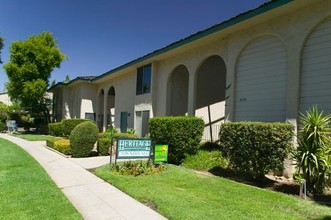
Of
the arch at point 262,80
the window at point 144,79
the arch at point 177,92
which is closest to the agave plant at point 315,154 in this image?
the arch at point 262,80

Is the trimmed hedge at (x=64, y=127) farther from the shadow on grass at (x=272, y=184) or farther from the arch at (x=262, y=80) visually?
the shadow on grass at (x=272, y=184)

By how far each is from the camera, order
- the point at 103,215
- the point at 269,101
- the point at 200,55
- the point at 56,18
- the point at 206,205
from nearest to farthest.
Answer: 1. the point at 103,215
2. the point at 206,205
3. the point at 269,101
4. the point at 200,55
5. the point at 56,18

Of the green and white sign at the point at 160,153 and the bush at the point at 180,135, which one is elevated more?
the bush at the point at 180,135

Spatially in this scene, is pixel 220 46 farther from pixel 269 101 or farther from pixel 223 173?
pixel 223 173

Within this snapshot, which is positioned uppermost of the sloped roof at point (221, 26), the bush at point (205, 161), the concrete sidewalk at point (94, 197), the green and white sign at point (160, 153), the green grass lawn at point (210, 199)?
the sloped roof at point (221, 26)

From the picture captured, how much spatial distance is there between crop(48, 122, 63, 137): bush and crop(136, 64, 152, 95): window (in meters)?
10.4

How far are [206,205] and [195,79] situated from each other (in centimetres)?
934

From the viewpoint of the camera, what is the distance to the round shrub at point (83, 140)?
12719 millimetres

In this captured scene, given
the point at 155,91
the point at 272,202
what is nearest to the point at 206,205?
the point at 272,202

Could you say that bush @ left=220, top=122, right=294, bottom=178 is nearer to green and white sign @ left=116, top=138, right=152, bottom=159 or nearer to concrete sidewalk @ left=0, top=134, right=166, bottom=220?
green and white sign @ left=116, top=138, right=152, bottom=159

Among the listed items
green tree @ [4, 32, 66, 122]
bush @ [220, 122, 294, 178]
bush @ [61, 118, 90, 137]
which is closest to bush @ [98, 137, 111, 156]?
bush @ [220, 122, 294, 178]

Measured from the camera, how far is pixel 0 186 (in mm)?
6844

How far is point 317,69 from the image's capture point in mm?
8359

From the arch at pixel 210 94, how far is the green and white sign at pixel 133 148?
5.91 m
